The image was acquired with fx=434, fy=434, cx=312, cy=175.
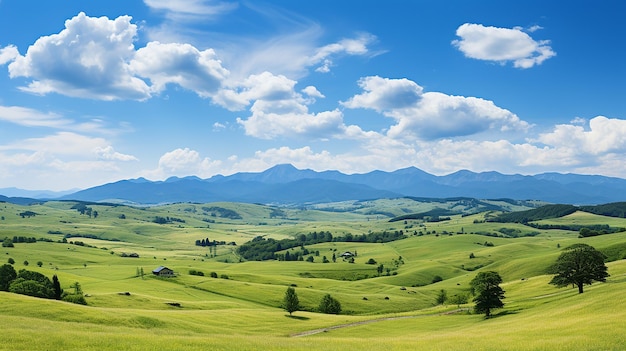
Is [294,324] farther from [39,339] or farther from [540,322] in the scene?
→ [39,339]

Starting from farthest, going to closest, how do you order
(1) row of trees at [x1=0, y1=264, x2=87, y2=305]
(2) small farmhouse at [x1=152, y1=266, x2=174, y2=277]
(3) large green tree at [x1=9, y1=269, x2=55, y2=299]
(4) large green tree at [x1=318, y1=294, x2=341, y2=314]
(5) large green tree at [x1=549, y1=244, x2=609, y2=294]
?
(2) small farmhouse at [x1=152, y1=266, x2=174, y2=277] → (4) large green tree at [x1=318, y1=294, x2=341, y2=314] → (3) large green tree at [x1=9, y1=269, x2=55, y2=299] → (1) row of trees at [x1=0, y1=264, x2=87, y2=305] → (5) large green tree at [x1=549, y1=244, x2=609, y2=294]

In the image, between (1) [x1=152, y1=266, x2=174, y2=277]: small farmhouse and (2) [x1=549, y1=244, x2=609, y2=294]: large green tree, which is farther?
(1) [x1=152, y1=266, x2=174, y2=277]: small farmhouse

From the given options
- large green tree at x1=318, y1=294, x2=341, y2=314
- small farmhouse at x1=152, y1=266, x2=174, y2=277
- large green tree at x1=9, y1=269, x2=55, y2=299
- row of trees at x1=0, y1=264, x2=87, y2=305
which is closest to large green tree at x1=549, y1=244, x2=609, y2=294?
large green tree at x1=318, y1=294, x2=341, y2=314

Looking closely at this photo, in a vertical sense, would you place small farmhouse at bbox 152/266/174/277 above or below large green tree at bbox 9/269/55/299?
below

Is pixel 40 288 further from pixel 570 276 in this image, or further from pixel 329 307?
pixel 570 276

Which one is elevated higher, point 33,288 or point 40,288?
point 33,288

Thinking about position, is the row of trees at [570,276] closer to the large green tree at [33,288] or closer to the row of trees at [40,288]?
the row of trees at [40,288]

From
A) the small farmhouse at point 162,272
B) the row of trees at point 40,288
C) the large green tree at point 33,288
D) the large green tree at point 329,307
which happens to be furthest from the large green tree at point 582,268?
the small farmhouse at point 162,272

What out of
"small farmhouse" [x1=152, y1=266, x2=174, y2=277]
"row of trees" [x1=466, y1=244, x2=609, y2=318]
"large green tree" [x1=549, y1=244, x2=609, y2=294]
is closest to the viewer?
"row of trees" [x1=466, y1=244, x2=609, y2=318]

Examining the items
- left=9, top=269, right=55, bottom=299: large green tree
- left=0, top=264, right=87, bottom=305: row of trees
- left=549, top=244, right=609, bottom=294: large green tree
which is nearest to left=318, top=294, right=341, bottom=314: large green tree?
left=549, top=244, right=609, bottom=294: large green tree

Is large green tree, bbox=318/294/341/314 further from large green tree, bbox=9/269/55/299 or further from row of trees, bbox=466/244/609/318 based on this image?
large green tree, bbox=9/269/55/299

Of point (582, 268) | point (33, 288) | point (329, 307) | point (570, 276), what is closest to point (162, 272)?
point (329, 307)

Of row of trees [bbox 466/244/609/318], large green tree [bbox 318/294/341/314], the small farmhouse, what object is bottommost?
large green tree [bbox 318/294/341/314]

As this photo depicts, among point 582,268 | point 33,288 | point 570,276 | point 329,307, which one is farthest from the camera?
point 329,307
